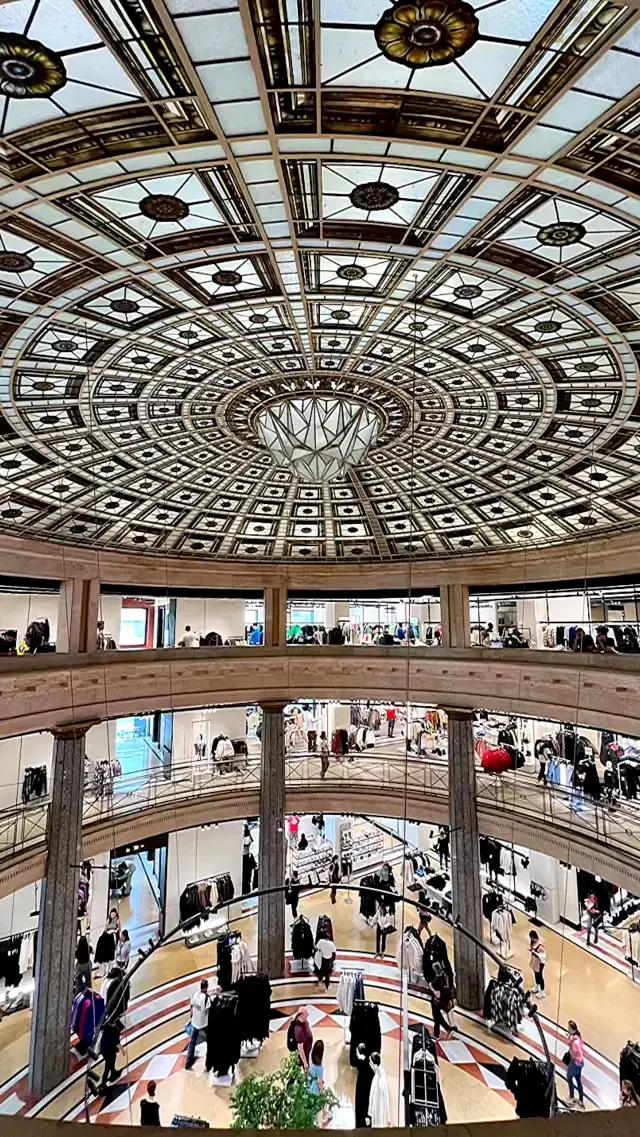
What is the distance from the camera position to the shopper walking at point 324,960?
18234mm

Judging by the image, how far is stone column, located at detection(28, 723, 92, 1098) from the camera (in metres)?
14.7

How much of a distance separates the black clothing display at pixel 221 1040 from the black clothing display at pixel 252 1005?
1.16 ft

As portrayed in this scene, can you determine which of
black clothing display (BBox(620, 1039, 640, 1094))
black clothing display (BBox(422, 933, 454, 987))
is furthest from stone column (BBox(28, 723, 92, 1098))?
black clothing display (BBox(620, 1039, 640, 1094))

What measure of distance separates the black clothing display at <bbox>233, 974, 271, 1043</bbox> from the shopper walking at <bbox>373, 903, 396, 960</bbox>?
18.4ft

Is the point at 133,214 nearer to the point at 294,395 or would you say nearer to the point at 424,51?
the point at 424,51

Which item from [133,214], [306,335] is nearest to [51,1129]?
[133,214]

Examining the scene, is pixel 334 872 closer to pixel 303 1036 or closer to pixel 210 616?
pixel 303 1036

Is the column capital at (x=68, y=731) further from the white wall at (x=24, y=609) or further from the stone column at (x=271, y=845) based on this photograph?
the white wall at (x=24, y=609)

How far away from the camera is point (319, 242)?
770cm

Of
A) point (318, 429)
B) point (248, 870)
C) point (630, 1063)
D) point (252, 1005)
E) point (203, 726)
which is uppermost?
point (318, 429)

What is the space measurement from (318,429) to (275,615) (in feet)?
35.7

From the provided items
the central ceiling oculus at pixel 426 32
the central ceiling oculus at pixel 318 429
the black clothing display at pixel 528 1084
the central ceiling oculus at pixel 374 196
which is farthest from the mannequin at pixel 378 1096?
the central ceiling oculus at pixel 426 32

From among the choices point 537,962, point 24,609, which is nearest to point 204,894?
point 537,962

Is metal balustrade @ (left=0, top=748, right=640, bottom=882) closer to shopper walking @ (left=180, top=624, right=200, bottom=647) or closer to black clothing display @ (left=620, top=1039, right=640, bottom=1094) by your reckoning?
black clothing display @ (left=620, top=1039, right=640, bottom=1094)
